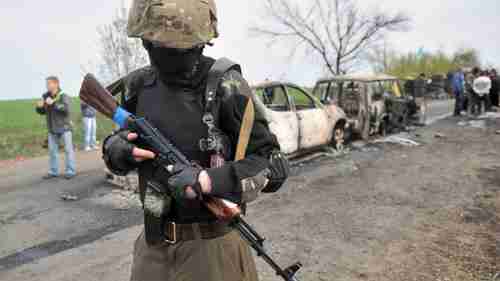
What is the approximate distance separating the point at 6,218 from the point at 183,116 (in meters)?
4.86

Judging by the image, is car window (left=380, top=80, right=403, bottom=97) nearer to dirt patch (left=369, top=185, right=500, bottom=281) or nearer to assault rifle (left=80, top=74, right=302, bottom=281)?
dirt patch (left=369, top=185, right=500, bottom=281)

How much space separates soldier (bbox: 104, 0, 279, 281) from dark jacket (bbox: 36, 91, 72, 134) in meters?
6.16

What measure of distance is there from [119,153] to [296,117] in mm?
6428

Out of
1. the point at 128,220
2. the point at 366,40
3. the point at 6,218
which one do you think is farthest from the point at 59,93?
the point at 366,40

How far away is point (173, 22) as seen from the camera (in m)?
1.55

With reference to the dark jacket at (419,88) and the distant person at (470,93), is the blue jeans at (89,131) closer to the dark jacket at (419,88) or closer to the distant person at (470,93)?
the dark jacket at (419,88)

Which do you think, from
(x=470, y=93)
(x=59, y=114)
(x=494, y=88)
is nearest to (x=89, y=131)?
(x=59, y=114)

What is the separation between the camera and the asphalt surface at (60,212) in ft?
14.8

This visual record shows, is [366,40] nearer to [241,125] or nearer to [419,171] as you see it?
[419,171]

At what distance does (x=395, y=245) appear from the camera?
4.11 m

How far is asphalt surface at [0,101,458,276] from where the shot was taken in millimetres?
4520

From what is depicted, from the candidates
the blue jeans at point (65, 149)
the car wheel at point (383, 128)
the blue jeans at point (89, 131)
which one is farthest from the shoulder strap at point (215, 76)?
the car wheel at point (383, 128)

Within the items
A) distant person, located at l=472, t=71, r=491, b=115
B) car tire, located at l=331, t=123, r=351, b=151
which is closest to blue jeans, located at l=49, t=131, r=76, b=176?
car tire, located at l=331, t=123, r=351, b=151

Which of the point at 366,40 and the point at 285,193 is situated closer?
the point at 285,193
